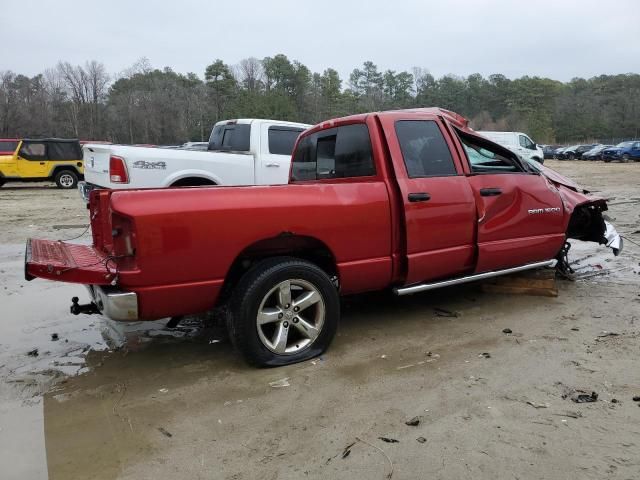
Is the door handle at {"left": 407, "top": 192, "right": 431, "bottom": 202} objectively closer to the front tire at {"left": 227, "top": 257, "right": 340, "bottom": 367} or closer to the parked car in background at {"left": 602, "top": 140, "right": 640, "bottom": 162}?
the front tire at {"left": 227, "top": 257, "right": 340, "bottom": 367}

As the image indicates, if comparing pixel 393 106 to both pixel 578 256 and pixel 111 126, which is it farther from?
pixel 578 256

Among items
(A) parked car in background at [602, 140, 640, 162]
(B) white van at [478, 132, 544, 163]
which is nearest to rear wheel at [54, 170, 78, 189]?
(B) white van at [478, 132, 544, 163]

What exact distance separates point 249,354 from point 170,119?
258 ft

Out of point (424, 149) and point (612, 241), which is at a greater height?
point (424, 149)

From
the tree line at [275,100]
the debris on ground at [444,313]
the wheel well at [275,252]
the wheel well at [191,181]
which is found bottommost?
the debris on ground at [444,313]

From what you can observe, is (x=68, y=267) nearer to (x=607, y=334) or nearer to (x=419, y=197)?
(x=419, y=197)

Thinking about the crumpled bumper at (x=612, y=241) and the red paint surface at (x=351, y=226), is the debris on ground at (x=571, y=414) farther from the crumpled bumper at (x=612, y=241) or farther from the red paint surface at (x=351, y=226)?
the crumpled bumper at (x=612, y=241)

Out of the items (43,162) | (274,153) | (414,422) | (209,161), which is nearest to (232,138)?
(274,153)

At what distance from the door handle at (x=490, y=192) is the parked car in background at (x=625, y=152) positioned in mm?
38891

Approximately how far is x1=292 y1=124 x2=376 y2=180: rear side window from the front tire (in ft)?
3.60

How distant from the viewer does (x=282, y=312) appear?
366 centimetres

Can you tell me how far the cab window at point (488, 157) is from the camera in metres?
4.86

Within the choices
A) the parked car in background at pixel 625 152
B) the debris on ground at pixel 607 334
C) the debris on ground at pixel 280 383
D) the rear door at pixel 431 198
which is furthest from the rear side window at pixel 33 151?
the parked car in background at pixel 625 152

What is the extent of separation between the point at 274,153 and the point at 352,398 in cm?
595
